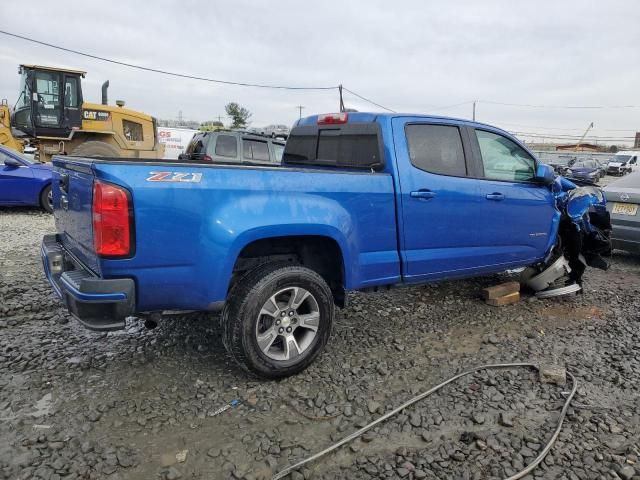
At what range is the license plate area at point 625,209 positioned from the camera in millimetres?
6809

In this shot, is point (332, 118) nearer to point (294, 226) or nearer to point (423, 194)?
point (423, 194)

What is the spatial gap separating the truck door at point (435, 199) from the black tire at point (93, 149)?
11.3 m

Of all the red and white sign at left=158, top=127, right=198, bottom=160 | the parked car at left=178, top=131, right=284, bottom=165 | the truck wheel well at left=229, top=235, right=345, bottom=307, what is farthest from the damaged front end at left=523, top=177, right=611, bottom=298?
the red and white sign at left=158, top=127, right=198, bottom=160

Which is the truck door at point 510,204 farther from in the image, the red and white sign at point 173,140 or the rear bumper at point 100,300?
the red and white sign at point 173,140

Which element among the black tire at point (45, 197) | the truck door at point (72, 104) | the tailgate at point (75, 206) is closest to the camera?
the tailgate at point (75, 206)

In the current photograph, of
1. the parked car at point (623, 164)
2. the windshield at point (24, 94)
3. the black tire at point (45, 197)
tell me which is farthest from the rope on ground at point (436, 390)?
the parked car at point (623, 164)

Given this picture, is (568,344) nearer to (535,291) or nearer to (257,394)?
(535,291)

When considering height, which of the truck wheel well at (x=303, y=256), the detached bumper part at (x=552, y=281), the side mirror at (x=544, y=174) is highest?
the side mirror at (x=544, y=174)

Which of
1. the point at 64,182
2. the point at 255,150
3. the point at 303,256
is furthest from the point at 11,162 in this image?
the point at 303,256

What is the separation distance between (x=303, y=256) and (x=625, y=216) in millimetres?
5535

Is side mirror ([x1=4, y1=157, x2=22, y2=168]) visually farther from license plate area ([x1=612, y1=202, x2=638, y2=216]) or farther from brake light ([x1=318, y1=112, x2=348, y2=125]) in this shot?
license plate area ([x1=612, y1=202, x2=638, y2=216])

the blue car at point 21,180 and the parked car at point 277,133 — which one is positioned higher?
the parked car at point 277,133

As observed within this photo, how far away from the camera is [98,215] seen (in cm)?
272

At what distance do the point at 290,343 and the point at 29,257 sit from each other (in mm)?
4539
